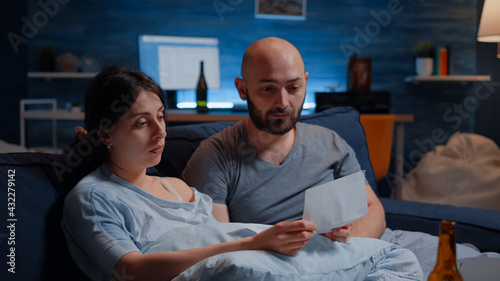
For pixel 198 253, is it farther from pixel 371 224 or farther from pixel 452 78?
pixel 452 78

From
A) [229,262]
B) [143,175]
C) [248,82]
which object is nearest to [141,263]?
[229,262]

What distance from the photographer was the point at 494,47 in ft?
12.8

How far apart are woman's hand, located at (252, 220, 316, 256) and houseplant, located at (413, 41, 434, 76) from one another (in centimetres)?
345

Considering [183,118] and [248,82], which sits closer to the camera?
[248,82]

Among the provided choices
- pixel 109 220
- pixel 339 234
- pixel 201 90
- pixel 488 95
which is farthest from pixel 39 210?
pixel 488 95

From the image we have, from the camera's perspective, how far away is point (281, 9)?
14.1ft

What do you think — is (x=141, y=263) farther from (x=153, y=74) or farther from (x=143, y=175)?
→ (x=153, y=74)

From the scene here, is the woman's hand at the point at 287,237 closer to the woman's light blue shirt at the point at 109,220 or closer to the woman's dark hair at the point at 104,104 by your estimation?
the woman's light blue shirt at the point at 109,220

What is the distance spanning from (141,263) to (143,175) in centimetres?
30

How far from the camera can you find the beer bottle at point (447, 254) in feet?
2.28

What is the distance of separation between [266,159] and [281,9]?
307 centimetres

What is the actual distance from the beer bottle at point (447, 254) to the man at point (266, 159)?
2.31 ft

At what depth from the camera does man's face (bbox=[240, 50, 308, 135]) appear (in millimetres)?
1449

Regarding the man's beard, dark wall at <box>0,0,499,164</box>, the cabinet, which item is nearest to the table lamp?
the man's beard
